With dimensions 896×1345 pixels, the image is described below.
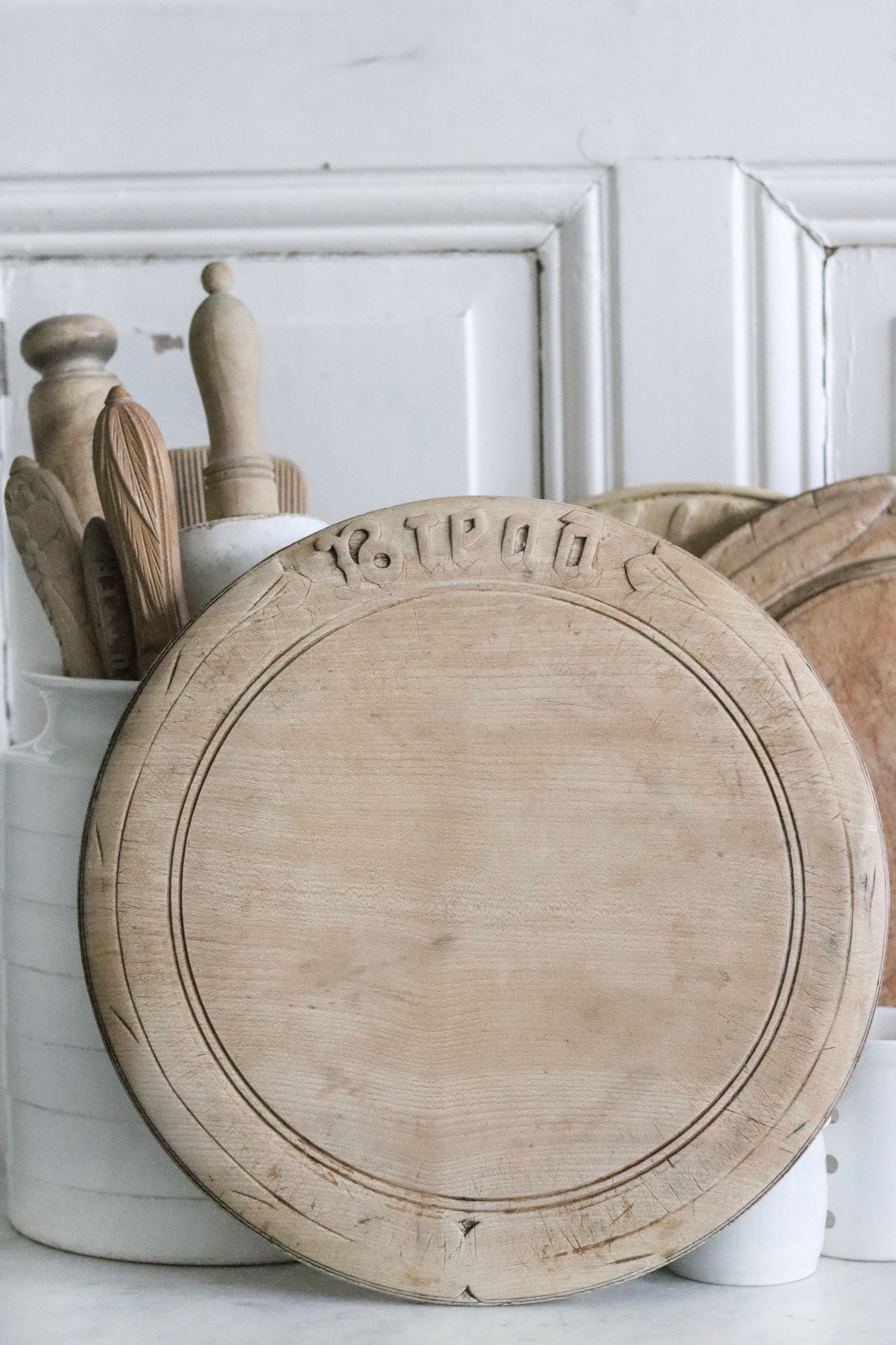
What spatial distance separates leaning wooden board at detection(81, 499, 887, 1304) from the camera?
0.47 meters

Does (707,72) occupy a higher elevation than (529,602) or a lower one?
higher

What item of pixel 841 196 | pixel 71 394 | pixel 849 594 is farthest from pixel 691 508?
pixel 71 394

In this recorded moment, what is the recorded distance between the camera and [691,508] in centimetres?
65

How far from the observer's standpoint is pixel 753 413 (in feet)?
2.35

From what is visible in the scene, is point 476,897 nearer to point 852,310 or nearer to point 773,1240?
point 773,1240

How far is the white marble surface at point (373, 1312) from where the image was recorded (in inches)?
17.8

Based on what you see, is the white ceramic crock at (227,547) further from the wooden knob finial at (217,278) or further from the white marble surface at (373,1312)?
the white marble surface at (373,1312)

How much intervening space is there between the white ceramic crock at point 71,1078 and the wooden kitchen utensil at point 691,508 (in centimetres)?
28

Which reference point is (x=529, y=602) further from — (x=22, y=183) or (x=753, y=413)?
(x=22, y=183)

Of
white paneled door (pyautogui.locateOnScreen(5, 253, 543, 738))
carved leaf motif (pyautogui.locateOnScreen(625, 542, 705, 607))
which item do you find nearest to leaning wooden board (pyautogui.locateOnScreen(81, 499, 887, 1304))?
carved leaf motif (pyautogui.locateOnScreen(625, 542, 705, 607))

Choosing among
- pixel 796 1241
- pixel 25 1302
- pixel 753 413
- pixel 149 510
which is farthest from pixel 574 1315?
pixel 753 413

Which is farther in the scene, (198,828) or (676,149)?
(676,149)

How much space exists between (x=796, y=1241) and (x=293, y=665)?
30 centimetres

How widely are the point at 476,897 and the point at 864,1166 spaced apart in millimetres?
205
